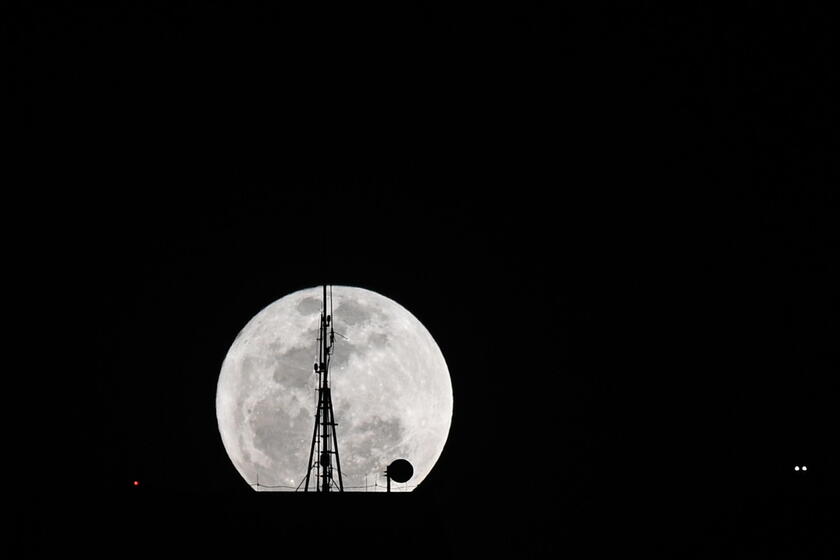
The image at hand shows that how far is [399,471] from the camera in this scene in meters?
25.7

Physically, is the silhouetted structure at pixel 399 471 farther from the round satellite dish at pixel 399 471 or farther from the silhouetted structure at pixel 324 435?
the silhouetted structure at pixel 324 435

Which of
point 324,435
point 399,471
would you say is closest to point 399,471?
point 399,471

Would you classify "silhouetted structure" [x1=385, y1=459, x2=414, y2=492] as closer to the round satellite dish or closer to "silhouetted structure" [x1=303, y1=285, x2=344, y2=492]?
the round satellite dish

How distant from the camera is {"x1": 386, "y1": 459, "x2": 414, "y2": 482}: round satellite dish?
25.7 meters

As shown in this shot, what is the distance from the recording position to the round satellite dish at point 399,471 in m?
25.7

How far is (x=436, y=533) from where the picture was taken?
874 inches

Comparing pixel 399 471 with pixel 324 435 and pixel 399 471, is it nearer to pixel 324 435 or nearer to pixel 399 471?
pixel 399 471

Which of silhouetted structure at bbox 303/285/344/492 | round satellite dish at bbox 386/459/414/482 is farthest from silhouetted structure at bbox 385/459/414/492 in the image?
silhouetted structure at bbox 303/285/344/492

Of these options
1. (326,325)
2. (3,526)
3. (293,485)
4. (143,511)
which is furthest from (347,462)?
(3,526)

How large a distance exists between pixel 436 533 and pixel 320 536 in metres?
2.54

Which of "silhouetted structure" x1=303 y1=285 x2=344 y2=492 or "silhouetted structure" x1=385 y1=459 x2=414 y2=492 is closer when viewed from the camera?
"silhouetted structure" x1=385 y1=459 x2=414 y2=492

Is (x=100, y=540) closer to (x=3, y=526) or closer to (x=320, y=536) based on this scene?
(x=3, y=526)

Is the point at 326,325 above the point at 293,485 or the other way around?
above

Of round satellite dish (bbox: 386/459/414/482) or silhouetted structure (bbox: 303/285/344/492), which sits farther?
silhouetted structure (bbox: 303/285/344/492)
